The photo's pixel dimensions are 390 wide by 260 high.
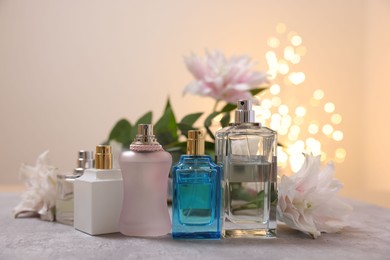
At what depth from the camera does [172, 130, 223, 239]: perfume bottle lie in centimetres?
79

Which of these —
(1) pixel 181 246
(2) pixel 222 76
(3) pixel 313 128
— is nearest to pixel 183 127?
(2) pixel 222 76

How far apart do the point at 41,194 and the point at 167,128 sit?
331 mm

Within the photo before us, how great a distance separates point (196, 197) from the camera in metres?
0.79

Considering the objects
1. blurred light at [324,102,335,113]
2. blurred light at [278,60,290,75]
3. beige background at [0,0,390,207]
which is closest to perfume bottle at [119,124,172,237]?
beige background at [0,0,390,207]

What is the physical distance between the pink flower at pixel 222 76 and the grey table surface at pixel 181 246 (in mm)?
392

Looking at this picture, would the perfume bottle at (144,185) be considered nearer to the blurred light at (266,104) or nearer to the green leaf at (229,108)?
the green leaf at (229,108)

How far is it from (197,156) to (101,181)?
0.18 metres

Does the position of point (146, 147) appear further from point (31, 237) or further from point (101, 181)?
point (31, 237)

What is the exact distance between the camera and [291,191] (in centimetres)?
83

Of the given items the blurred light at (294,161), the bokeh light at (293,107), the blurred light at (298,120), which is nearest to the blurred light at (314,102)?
the bokeh light at (293,107)

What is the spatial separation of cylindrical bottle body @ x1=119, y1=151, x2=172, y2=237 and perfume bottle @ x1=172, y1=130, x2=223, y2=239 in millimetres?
31

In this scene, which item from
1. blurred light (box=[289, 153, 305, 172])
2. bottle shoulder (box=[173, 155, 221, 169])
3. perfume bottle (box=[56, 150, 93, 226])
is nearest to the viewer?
bottle shoulder (box=[173, 155, 221, 169])

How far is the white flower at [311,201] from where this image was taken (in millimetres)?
836

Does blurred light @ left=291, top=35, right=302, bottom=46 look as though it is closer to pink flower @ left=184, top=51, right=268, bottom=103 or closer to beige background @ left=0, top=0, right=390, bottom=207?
beige background @ left=0, top=0, right=390, bottom=207
